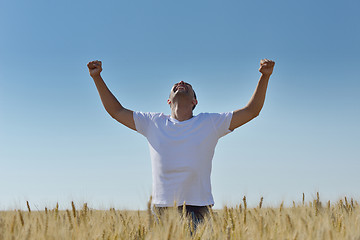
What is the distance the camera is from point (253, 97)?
410cm

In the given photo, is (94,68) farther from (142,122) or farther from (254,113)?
(254,113)

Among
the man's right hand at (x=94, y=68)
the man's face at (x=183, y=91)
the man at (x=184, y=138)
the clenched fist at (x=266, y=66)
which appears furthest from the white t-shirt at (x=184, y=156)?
the man's right hand at (x=94, y=68)

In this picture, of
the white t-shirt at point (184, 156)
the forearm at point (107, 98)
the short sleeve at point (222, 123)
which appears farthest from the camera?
the forearm at point (107, 98)

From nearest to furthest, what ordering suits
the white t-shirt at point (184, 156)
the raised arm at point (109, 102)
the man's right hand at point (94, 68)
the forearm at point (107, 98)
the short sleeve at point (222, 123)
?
the white t-shirt at point (184, 156) < the short sleeve at point (222, 123) < the raised arm at point (109, 102) < the forearm at point (107, 98) < the man's right hand at point (94, 68)

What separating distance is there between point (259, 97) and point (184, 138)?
0.98 metres

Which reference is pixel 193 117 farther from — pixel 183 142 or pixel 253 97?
pixel 253 97

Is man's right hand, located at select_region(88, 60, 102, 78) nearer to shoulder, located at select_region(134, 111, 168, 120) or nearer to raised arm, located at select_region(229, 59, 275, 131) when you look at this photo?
shoulder, located at select_region(134, 111, 168, 120)

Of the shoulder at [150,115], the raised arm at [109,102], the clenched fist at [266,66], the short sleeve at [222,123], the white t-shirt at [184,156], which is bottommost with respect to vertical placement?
the white t-shirt at [184,156]

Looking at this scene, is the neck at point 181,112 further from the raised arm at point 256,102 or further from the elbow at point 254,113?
the elbow at point 254,113

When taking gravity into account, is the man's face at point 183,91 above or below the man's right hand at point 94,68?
below

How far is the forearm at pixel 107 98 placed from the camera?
13.9 feet

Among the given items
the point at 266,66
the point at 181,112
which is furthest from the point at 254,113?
the point at 181,112

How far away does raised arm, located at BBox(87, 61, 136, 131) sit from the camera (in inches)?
163

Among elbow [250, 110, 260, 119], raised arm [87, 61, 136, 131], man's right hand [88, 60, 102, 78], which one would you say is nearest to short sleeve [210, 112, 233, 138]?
elbow [250, 110, 260, 119]
